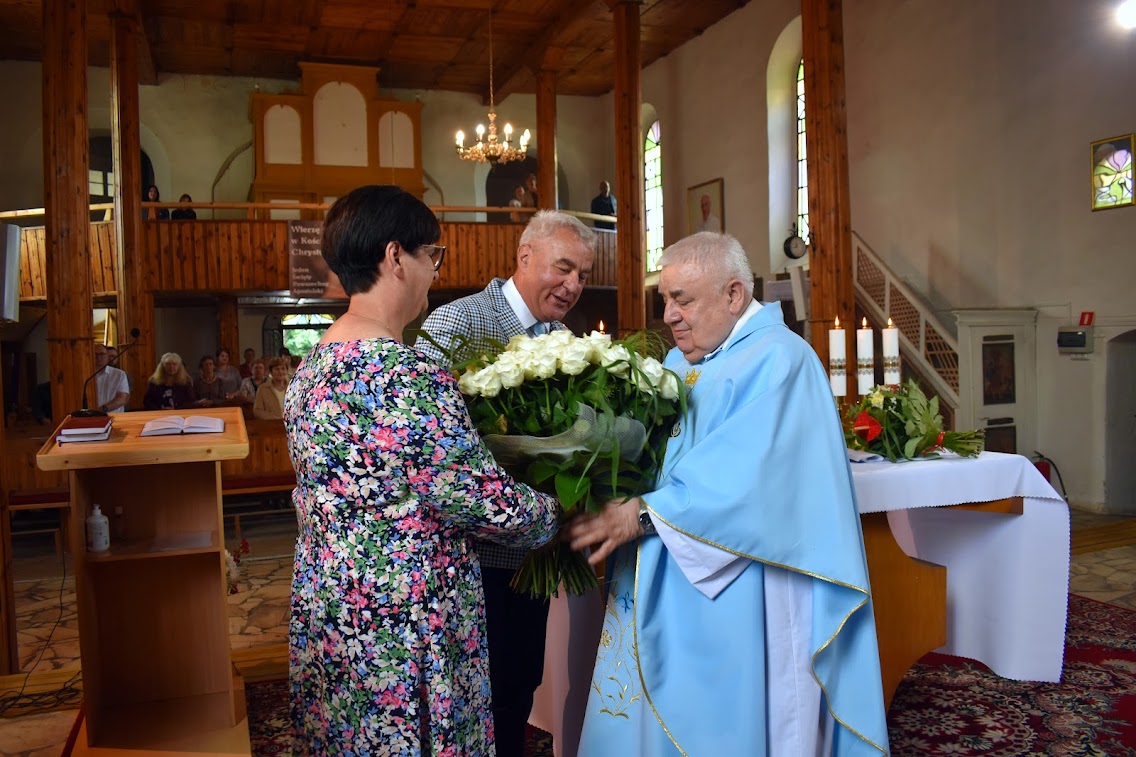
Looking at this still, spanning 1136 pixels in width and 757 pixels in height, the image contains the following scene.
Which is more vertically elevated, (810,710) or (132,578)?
(132,578)

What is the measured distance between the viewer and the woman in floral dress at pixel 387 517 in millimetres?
1730

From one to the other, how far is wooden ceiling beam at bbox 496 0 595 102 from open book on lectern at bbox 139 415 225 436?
35.0 feet

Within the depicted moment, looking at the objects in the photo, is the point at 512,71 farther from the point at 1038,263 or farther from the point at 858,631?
the point at 858,631

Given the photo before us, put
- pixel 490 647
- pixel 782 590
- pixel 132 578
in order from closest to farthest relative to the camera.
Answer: pixel 782 590 < pixel 490 647 < pixel 132 578

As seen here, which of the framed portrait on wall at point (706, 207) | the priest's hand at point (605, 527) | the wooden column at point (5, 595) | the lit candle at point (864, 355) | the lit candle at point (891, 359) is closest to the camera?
the priest's hand at point (605, 527)

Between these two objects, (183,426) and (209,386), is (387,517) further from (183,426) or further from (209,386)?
(209,386)

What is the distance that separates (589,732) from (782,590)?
2.09ft

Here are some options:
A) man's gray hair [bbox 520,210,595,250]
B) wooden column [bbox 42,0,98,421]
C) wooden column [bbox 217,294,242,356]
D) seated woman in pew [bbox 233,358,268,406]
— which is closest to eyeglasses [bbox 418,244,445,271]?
man's gray hair [bbox 520,210,595,250]

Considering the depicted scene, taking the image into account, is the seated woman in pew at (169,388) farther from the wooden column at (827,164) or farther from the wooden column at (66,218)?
the wooden column at (827,164)

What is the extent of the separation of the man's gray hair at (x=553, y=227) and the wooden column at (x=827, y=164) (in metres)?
5.76

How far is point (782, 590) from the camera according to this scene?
89.7 inches

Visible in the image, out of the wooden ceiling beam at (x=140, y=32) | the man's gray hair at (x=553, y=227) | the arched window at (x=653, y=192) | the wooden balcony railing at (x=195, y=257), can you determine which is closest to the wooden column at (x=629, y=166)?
the wooden balcony railing at (x=195, y=257)

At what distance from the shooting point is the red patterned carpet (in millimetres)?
3252

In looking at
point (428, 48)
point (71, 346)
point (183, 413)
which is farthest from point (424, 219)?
point (428, 48)
